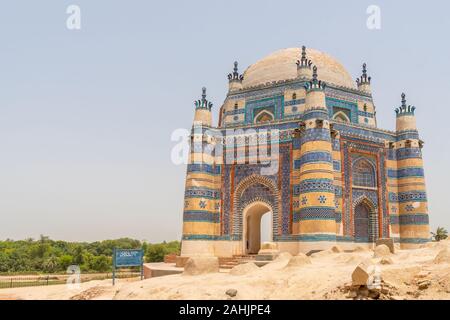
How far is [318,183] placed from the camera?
66.5 ft

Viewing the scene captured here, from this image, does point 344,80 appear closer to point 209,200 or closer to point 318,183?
point 318,183

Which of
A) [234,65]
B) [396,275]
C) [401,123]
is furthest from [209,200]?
[396,275]

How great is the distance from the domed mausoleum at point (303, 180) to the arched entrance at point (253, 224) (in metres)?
0.06

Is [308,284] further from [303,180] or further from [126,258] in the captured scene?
[303,180]

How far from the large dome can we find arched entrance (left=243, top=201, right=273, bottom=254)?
851 cm

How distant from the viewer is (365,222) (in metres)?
22.9

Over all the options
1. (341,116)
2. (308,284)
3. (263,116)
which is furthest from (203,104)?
(308,284)

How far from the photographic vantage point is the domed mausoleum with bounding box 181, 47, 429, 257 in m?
20.9

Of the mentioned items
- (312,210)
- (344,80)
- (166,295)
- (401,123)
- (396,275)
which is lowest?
(166,295)

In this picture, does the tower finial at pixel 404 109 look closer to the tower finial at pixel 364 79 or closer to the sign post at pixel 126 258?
the tower finial at pixel 364 79

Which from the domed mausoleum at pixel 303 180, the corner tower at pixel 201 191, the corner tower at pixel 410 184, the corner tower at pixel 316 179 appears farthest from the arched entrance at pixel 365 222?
the corner tower at pixel 201 191

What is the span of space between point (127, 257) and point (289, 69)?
16.9m
